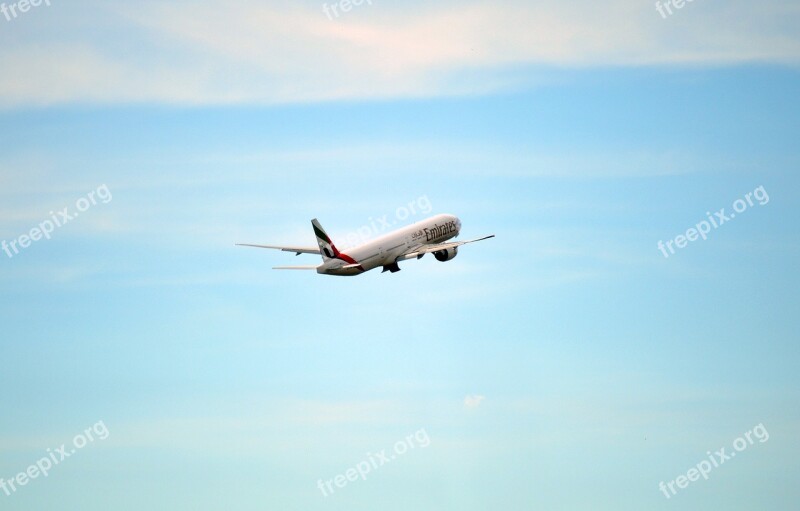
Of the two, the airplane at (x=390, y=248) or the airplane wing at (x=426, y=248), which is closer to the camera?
the airplane at (x=390, y=248)

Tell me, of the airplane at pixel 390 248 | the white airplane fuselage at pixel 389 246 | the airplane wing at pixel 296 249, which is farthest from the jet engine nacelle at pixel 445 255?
the airplane wing at pixel 296 249

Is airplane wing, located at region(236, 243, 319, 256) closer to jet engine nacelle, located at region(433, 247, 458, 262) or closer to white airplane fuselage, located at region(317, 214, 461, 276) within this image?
white airplane fuselage, located at region(317, 214, 461, 276)

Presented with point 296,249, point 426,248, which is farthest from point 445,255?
point 296,249

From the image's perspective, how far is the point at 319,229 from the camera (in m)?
118

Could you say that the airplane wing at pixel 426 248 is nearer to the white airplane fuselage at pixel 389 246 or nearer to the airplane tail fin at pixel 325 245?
the white airplane fuselage at pixel 389 246

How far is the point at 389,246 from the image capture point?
406ft

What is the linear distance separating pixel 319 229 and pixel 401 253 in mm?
12163

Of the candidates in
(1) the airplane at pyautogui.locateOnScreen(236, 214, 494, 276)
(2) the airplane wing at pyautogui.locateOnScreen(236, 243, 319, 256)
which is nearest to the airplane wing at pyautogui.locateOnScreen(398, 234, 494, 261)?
(1) the airplane at pyautogui.locateOnScreen(236, 214, 494, 276)

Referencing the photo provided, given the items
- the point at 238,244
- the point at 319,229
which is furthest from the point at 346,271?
the point at 238,244

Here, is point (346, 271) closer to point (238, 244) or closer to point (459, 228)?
point (238, 244)

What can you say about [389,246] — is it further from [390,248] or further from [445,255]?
[445,255]

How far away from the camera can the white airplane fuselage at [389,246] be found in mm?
117688

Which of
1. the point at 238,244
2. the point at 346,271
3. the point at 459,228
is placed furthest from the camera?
the point at 459,228

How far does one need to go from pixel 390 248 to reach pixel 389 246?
26 cm
